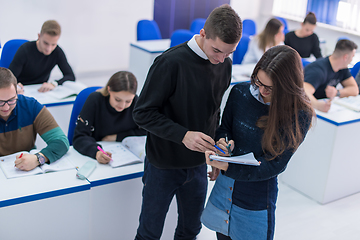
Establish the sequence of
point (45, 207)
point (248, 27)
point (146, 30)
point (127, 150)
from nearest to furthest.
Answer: point (45, 207), point (127, 150), point (146, 30), point (248, 27)

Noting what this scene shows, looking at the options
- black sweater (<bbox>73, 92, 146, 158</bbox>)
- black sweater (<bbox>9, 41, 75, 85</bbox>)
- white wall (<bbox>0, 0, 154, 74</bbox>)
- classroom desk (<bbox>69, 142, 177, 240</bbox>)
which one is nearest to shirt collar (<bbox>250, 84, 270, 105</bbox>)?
classroom desk (<bbox>69, 142, 177, 240</bbox>)

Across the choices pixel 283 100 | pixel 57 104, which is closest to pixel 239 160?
pixel 283 100

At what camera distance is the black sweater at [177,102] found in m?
1.46

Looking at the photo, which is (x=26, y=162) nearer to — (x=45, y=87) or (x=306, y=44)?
(x=45, y=87)

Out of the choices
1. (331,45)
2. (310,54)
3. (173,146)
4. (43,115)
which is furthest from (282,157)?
(331,45)

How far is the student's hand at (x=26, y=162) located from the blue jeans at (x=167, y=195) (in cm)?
55

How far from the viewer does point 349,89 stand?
3268 mm

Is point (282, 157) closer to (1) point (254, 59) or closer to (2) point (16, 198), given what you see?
(2) point (16, 198)

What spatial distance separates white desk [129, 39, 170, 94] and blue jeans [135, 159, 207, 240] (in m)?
2.94

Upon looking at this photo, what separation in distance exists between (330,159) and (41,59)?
104 inches

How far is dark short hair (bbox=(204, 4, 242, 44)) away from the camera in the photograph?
1348mm

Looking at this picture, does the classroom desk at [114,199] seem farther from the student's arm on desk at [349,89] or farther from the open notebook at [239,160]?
the student's arm on desk at [349,89]

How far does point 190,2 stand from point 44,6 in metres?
2.65

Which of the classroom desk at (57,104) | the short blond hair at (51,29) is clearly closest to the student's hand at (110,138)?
the classroom desk at (57,104)
